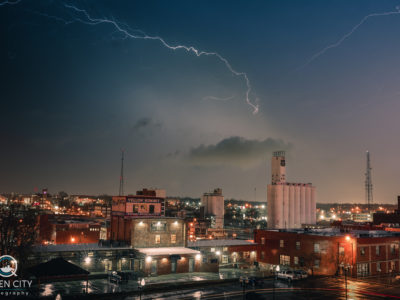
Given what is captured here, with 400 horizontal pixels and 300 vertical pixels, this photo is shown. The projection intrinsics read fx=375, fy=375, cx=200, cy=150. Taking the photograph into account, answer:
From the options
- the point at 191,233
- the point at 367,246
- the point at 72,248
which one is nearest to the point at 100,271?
the point at 72,248

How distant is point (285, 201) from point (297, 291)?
69.3 meters

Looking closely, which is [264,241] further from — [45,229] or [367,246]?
[45,229]

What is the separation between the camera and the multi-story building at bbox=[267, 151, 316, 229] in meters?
104

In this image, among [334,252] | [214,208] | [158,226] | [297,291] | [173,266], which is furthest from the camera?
[214,208]

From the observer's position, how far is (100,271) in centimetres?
4419

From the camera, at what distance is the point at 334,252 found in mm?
50625

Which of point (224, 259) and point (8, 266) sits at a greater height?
point (8, 266)

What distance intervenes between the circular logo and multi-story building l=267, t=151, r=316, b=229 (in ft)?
252

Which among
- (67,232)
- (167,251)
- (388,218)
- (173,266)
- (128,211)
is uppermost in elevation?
(128,211)

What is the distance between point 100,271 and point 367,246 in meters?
34.8

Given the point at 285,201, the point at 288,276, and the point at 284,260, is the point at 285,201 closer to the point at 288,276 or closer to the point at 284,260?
the point at 284,260

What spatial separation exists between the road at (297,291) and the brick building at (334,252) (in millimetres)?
6533

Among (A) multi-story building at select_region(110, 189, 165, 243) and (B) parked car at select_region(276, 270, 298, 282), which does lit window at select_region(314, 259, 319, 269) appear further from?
(A) multi-story building at select_region(110, 189, 165, 243)

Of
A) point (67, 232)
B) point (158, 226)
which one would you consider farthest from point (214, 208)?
point (158, 226)
